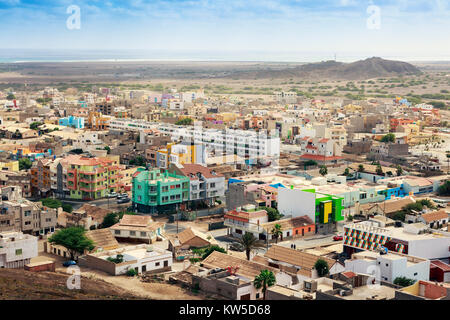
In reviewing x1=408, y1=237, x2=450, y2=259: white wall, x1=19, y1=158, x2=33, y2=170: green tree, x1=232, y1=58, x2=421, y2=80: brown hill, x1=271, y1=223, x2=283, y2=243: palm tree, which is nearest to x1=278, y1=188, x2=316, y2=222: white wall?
x1=271, y1=223, x2=283, y2=243: palm tree

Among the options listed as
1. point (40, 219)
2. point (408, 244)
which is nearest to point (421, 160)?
point (408, 244)

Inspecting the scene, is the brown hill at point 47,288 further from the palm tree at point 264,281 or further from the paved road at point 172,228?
the paved road at point 172,228

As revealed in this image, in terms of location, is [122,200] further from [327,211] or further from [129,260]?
[129,260]

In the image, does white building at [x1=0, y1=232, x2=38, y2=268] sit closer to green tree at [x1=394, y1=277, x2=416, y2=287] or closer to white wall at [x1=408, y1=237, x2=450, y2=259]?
green tree at [x1=394, y1=277, x2=416, y2=287]

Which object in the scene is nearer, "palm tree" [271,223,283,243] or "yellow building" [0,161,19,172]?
"palm tree" [271,223,283,243]

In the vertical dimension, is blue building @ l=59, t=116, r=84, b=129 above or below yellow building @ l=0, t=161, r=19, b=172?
above

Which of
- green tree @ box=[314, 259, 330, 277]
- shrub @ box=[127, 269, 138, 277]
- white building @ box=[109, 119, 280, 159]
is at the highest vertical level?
white building @ box=[109, 119, 280, 159]

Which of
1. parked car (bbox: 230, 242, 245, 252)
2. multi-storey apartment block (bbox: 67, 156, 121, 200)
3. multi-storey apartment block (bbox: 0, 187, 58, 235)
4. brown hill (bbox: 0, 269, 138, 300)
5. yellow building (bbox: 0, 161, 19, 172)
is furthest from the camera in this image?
yellow building (bbox: 0, 161, 19, 172)

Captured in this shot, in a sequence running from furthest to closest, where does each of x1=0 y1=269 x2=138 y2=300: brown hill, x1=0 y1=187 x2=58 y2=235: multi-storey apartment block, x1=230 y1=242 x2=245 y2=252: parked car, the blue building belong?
the blue building
x1=0 y1=187 x2=58 y2=235: multi-storey apartment block
x1=230 y1=242 x2=245 y2=252: parked car
x1=0 y1=269 x2=138 y2=300: brown hill
